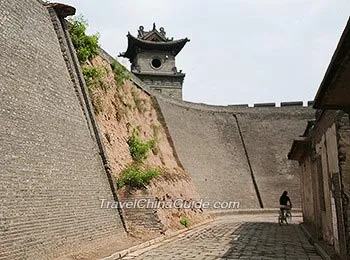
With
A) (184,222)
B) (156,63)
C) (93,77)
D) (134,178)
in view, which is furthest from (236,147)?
(134,178)

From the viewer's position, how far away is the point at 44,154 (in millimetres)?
8688

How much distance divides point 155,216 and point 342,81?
332 inches

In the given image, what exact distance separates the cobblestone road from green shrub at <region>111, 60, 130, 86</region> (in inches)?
274

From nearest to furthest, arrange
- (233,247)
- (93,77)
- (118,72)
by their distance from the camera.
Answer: (233,247), (93,77), (118,72)

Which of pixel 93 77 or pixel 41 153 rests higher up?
pixel 93 77

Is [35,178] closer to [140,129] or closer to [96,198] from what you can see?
[96,198]

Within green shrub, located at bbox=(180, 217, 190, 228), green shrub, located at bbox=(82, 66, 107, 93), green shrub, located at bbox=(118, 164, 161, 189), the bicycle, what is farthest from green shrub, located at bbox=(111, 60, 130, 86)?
the bicycle

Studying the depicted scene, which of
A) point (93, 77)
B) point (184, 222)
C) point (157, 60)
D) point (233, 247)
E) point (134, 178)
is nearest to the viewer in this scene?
point (233, 247)

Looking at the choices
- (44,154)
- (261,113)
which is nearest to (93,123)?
(44,154)

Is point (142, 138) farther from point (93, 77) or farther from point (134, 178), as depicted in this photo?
point (134, 178)

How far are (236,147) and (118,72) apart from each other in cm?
1295

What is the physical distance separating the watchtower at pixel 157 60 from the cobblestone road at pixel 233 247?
2190 cm

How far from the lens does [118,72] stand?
17891 mm

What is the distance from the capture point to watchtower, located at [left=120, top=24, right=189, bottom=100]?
115 ft
